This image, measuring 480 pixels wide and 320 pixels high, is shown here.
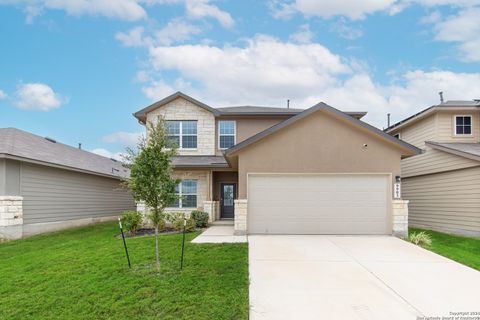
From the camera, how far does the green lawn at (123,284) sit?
15.7 ft

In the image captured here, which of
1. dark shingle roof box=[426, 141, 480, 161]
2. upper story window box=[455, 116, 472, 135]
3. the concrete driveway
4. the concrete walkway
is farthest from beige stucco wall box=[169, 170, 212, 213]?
upper story window box=[455, 116, 472, 135]

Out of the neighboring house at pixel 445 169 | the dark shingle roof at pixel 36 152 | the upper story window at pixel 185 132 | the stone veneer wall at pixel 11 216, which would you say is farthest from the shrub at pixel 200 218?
the neighboring house at pixel 445 169

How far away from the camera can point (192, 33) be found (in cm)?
1603

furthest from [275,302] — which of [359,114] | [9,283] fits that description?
[359,114]

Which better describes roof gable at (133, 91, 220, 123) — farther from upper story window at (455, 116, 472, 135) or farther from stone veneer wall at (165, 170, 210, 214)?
upper story window at (455, 116, 472, 135)

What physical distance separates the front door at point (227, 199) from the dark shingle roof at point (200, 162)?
183 cm

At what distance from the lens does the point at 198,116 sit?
16219 mm

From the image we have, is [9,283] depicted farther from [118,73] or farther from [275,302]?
[118,73]

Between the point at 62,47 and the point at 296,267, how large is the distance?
16930mm

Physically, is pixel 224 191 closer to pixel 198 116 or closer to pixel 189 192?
pixel 189 192

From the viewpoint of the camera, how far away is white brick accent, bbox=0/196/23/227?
1120 centimetres

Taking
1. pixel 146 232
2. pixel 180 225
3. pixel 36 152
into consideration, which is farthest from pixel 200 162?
pixel 36 152

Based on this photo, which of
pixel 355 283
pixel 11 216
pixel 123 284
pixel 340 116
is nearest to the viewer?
pixel 123 284

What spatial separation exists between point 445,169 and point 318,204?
678cm
